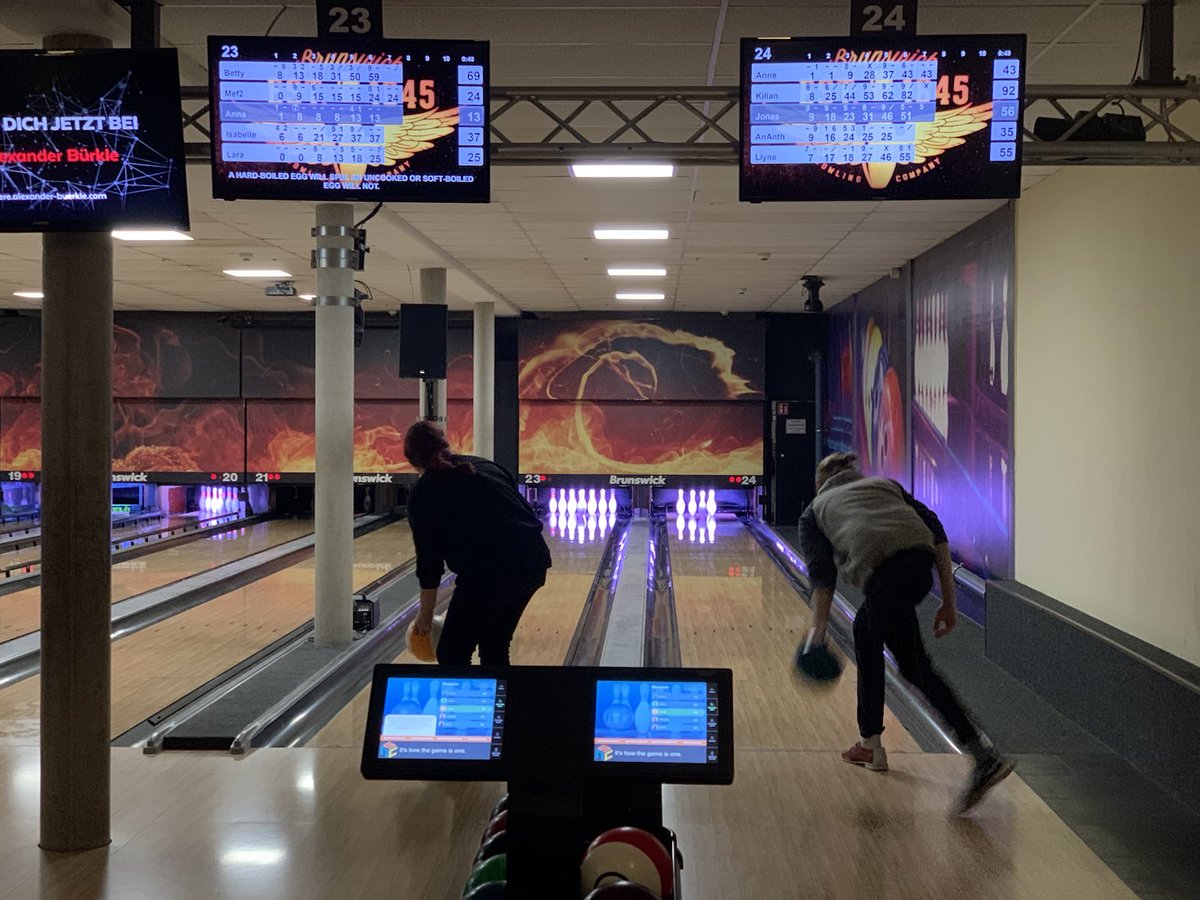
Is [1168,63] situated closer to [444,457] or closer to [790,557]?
[444,457]

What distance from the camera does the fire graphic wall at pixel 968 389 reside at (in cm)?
764

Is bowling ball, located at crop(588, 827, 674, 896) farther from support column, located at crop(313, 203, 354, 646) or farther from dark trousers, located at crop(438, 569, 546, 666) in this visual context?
support column, located at crop(313, 203, 354, 646)

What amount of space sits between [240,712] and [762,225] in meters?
4.82

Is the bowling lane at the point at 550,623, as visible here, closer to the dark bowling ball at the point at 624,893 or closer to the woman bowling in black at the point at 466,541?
the woman bowling in black at the point at 466,541

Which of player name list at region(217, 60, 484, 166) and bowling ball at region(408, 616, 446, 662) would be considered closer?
player name list at region(217, 60, 484, 166)

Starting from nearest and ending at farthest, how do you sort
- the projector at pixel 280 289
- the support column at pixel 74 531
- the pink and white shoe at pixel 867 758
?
the support column at pixel 74 531 < the pink and white shoe at pixel 867 758 < the projector at pixel 280 289

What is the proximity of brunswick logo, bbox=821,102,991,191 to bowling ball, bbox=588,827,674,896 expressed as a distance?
2200 mm

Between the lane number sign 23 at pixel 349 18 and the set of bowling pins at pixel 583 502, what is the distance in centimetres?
1217

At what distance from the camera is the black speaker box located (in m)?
9.80

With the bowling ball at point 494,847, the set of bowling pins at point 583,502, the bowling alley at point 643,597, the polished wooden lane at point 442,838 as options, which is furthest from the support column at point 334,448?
the set of bowling pins at point 583,502

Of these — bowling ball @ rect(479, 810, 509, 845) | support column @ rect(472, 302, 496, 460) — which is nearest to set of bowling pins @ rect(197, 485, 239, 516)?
support column @ rect(472, 302, 496, 460)

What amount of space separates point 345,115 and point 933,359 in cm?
685

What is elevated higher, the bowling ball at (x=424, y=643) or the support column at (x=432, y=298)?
the support column at (x=432, y=298)

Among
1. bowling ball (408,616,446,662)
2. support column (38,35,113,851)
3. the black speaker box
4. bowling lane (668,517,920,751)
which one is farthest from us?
the black speaker box
